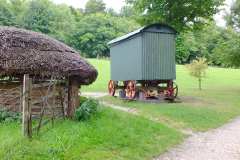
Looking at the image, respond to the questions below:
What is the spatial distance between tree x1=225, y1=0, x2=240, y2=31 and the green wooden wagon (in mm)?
14181

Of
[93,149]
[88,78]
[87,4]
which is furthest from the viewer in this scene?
[87,4]

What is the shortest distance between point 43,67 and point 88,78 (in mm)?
1836

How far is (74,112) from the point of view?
11.2 metres

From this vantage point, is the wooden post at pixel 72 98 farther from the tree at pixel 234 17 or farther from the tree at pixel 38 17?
the tree at pixel 38 17

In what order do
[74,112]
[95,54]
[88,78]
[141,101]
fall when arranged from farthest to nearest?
[95,54] → [141,101] → [88,78] → [74,112]

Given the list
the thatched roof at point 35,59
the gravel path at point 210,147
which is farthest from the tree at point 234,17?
the thatched roof at point 35,59

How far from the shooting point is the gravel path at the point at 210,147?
9.32 metres

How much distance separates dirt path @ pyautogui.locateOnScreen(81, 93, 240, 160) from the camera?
9328 millimetres

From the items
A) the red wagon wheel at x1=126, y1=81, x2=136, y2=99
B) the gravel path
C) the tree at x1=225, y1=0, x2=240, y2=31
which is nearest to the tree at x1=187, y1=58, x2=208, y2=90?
the tree at x1=225, y1=0, x2=240, y2=31

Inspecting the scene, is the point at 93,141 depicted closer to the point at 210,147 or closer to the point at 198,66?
the point at 210,147

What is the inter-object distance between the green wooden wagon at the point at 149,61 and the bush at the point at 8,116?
8.86 meters

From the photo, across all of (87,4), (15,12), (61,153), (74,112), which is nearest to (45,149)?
(61,153)

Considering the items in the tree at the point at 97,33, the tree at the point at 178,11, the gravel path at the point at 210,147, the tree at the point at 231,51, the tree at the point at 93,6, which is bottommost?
the gravel path at the point at 210,147

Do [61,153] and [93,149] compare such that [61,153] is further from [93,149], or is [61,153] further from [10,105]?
[10,105]
